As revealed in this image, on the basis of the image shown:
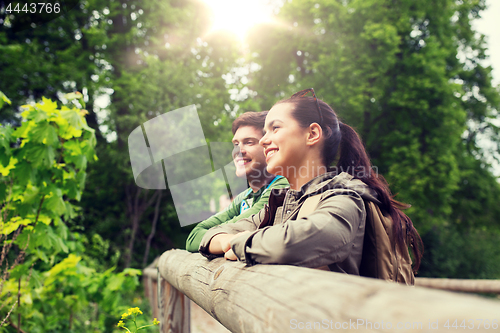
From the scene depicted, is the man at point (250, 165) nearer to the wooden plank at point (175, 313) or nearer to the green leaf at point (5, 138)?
the wooden plank at point (175, 313)

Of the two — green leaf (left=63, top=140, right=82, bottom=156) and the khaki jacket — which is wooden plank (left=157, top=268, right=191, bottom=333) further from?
the khaki jacket

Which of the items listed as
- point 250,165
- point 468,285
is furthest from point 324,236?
point 468,285

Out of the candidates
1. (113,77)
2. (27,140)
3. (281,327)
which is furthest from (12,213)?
(113,77)

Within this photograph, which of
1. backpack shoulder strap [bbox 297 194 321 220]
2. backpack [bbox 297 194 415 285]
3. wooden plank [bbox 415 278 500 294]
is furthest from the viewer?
wooden plank [bbox 415 278 500 294]

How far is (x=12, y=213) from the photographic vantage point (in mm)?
2494

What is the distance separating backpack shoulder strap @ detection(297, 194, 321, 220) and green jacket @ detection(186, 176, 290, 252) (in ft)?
2.00

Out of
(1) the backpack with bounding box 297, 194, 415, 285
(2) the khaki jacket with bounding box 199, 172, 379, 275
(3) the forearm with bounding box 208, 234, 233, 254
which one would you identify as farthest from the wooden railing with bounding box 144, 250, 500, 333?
(1) the backpack with bounding box 297, 194, 415, 285

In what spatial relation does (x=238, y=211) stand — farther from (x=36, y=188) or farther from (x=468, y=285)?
(x=468, y=285)

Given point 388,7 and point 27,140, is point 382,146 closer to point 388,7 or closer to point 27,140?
point 388,7

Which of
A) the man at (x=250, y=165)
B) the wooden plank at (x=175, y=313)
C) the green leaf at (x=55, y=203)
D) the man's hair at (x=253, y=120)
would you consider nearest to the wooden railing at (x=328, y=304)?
the man at (x=250, y=165)

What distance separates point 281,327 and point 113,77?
969 centimetres

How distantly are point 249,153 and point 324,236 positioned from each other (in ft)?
3.79

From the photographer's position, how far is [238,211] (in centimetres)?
219

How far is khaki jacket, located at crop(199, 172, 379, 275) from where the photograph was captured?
3.14 feet
